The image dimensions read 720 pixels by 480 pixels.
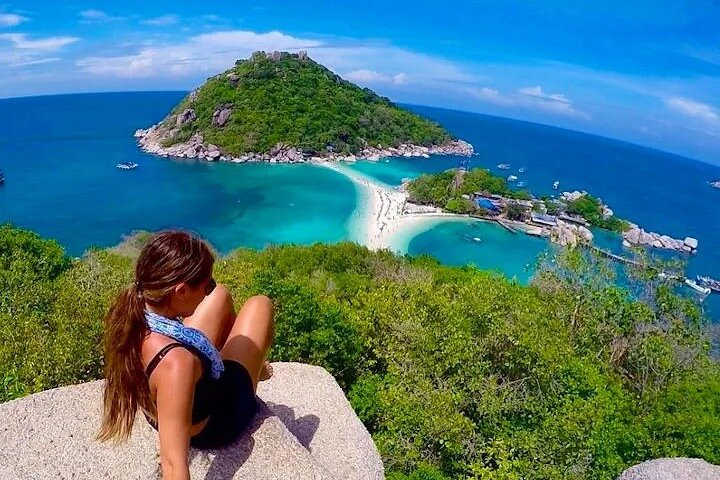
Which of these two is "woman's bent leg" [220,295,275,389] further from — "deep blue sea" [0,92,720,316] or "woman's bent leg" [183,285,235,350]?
"deep blue sea" [0,92,720,316]

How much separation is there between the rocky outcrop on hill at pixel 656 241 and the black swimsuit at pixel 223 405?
238ft

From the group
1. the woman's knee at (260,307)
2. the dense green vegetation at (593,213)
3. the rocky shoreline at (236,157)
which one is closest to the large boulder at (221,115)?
the rocky shoreline at (236,157)

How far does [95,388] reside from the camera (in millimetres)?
5840

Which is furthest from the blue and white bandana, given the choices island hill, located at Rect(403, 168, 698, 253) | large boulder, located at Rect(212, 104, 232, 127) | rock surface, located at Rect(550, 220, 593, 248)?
large boulder, located at Rect(212, 104, 232, 127)

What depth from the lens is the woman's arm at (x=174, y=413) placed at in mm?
3439

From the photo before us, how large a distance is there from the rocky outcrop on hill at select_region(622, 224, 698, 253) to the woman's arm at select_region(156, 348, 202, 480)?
7351cm

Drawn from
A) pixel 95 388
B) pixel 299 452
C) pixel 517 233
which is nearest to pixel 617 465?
pixel 299 452

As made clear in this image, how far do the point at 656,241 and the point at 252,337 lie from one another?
76.8m

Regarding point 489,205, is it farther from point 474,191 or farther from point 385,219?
point 385,219

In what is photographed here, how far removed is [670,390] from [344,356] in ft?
34.6

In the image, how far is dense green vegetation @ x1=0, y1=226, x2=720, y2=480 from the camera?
11.5 m

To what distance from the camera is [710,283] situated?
5450 centimetres

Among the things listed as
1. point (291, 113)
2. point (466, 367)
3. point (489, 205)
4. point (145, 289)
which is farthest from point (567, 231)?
point (145, 289)

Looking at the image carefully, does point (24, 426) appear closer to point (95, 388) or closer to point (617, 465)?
point (95, 388)
